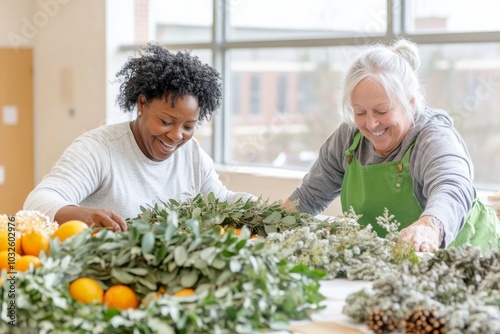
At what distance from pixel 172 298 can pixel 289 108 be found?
448cm

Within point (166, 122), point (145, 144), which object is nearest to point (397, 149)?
point (166, 122)

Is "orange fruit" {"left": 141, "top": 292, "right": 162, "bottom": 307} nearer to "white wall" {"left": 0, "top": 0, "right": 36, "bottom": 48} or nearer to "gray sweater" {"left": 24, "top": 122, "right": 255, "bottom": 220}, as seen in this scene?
"gray sweater" {"left": 24, "top": 122, "right": 255, "bottom": 220}

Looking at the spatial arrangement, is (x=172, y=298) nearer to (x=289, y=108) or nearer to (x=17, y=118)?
(x=289, y=108)

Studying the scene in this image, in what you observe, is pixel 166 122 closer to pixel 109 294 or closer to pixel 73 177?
pixel 73 177

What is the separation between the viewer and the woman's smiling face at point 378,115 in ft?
8.96

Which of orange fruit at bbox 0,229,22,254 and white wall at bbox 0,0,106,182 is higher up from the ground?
white wall at bbox 0,0,106,182

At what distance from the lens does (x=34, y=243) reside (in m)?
1.83

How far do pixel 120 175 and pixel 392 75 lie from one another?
1050 mm

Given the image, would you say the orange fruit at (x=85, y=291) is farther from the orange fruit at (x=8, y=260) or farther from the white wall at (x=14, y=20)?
the white wall at (x=14, y=20)

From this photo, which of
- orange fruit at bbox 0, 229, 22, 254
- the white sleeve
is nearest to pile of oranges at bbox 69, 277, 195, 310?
orange fruit at bbox 0, 229, 22, 254

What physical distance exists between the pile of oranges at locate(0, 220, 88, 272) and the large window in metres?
3.40

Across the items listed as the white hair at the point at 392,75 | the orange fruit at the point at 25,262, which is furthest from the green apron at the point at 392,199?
the orange fruit at the point at 25,262

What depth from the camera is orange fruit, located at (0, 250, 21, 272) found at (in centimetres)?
176

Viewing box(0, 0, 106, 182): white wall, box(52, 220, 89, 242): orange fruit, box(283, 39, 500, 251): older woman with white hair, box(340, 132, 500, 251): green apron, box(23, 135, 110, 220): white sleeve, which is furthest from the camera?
box(0, 0, 106, 182): white wall
